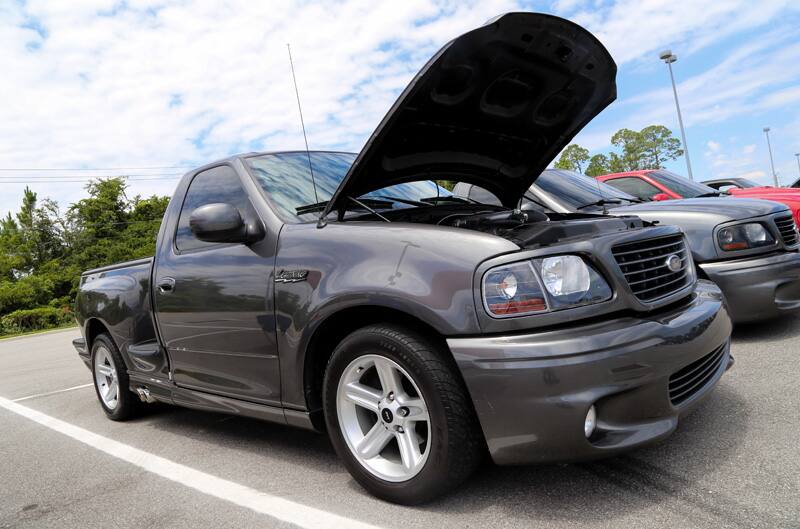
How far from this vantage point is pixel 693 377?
251 centimetres

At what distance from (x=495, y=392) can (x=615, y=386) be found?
1.39ft

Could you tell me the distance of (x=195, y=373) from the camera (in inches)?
141

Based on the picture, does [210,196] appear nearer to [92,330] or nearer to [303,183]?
[303,183]

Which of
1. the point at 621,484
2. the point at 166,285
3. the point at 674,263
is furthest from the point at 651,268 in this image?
the point at 166,285

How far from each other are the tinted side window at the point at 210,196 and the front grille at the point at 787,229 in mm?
3907

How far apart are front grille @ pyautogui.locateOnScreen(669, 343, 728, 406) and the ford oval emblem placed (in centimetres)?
39

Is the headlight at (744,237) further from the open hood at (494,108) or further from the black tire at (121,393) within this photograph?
the black tire at (121,393)

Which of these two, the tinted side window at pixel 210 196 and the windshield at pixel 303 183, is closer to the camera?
the windshield at pixel 303 183

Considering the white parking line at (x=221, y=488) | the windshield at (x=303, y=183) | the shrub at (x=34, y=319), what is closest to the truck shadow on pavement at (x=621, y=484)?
the white parking line at (x=221, y=488)

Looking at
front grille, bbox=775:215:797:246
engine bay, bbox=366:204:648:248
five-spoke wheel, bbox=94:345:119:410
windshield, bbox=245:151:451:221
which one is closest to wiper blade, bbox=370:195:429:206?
windshield, bbox=245:151:451:221

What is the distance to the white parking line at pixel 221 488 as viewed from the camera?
8.21 ft

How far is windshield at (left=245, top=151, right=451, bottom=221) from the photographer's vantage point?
3.28 meters

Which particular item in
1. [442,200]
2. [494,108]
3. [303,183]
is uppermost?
[494,108]

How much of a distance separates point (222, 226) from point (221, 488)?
1.31 m
